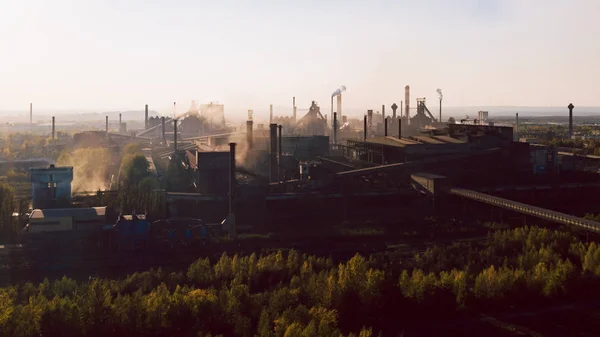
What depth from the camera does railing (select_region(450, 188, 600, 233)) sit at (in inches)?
791

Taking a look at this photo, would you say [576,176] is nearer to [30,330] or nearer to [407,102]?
[30,330]

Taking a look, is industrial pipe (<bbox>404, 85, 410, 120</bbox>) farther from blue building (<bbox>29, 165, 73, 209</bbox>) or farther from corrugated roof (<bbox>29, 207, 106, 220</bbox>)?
corrugated roof (<bbox>29, 207, 106, 220</bbox>)

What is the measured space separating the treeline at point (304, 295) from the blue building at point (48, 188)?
11226 mm

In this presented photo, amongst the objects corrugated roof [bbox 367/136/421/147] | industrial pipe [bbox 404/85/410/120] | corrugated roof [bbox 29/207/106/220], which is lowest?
corrugated roof [bbox 29/207/106/220]

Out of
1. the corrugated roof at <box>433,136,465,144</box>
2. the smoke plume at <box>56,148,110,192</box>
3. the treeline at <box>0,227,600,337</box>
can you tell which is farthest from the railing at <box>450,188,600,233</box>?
the smoke plume at <box>56,148,110,192</box>

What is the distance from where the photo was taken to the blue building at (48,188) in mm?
27000

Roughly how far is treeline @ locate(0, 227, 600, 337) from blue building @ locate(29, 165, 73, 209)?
11.2m

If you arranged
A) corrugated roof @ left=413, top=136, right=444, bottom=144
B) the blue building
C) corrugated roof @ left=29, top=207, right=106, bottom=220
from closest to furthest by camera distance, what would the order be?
corrugated roof @ left=29, top=207, right=106, bottom=220 → the blue building → corrugated roof @ left=413, top=136, right=444, bottom=144

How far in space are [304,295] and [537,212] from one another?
38.5 feet

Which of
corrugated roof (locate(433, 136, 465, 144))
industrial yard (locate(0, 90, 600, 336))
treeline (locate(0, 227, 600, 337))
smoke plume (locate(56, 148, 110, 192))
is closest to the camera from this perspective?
treeline (locate(0, 227, 600, 337))

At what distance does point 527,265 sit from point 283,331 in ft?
31.0

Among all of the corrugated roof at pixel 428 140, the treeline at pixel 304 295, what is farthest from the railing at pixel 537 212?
the corrugated roof at pixel 428 140

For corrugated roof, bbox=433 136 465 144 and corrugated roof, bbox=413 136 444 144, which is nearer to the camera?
corrugated roof, bbox=413 136 444 144

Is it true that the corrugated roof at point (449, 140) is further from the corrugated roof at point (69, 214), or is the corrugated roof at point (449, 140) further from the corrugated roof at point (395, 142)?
the corrugated roof at point (69, 214)
